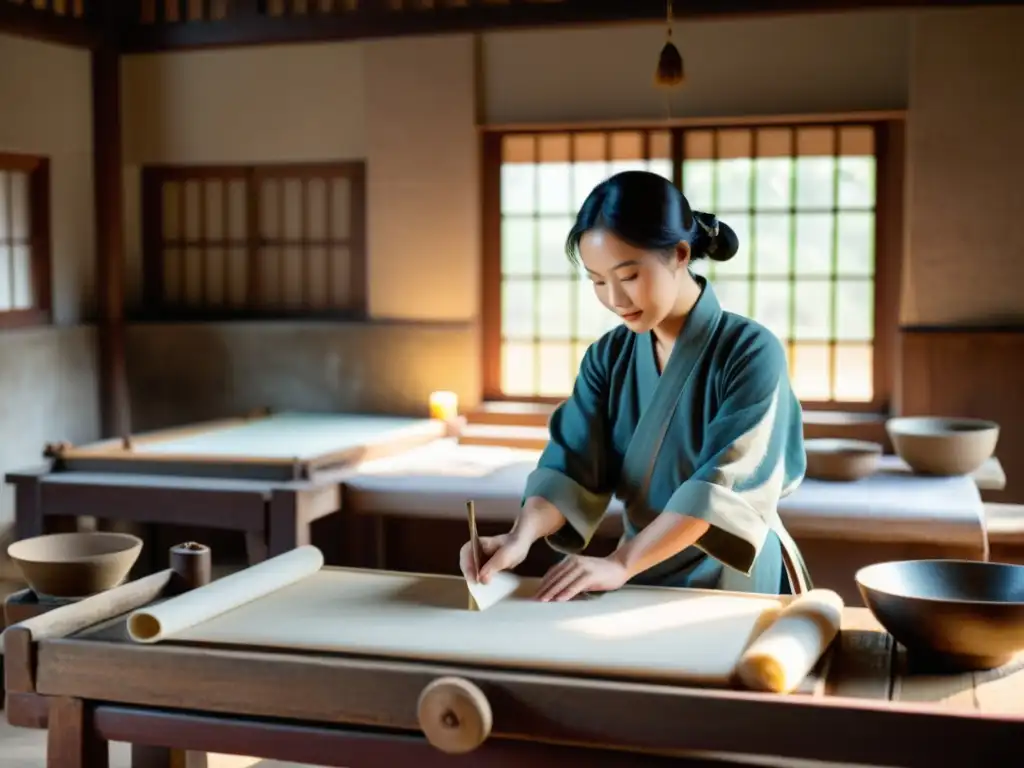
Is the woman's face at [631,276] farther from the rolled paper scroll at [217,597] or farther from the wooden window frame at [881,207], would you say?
the wooden window frame at [881,207]

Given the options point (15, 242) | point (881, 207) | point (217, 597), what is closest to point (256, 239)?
point (15, 242)

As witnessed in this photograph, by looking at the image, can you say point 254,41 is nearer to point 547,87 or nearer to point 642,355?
point 547,87

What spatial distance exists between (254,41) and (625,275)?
15.1 ft

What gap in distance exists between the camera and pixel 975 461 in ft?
15.8

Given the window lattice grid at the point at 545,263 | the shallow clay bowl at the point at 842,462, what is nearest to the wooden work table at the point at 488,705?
the shallow clay bowl at the point at 842,462

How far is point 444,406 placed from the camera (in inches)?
233

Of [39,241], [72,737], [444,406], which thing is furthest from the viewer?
[39,241]

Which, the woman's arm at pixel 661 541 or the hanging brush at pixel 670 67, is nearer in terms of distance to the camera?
the woman's arm at pixel 661 541

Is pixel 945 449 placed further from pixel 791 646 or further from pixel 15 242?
pixel 15 242

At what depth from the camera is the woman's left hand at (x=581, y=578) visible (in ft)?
7.14

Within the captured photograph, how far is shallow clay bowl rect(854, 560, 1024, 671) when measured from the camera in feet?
5.98

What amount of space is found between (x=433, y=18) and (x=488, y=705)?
4802 millimetres

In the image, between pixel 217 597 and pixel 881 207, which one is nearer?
pixel 217 597

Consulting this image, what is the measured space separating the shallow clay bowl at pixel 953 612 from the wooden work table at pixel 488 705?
33mm
